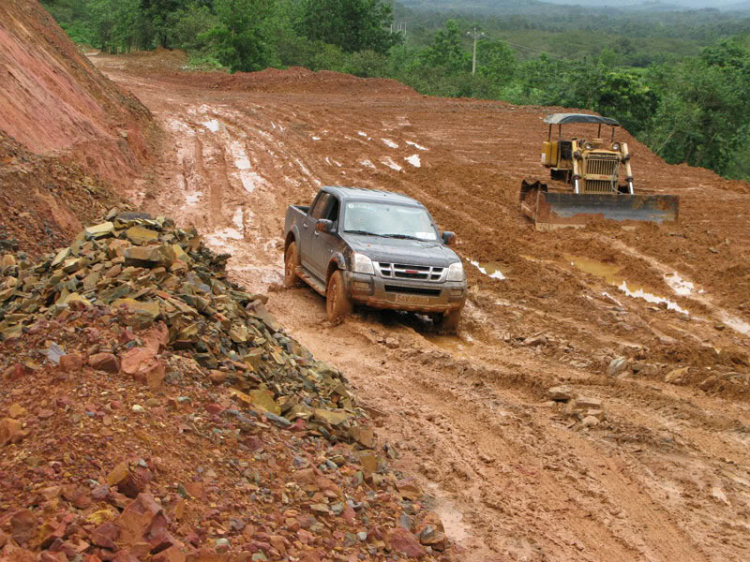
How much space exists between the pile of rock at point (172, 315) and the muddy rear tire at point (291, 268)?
3.67 m

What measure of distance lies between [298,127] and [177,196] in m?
11.2

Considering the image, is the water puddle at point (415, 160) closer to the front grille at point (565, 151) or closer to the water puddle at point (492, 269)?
the front grille at point (565, 151)

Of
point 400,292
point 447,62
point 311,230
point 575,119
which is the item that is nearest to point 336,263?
point 400,292

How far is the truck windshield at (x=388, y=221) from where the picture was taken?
12211 mm

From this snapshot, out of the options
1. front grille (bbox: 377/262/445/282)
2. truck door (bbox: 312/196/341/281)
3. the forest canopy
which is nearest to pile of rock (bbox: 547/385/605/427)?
front grille (bbox: 377/262/445/282)

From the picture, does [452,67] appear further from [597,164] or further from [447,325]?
[447,325]

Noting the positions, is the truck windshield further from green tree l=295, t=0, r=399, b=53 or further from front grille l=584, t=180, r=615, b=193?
green tree l=295, t=0, r=399, b=53

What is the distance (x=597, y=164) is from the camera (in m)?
20.0

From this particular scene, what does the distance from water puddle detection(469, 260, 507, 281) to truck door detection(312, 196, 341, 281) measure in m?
3.46

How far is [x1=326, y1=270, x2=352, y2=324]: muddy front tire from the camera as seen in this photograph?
444 inches

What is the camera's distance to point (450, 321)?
38.2 ft

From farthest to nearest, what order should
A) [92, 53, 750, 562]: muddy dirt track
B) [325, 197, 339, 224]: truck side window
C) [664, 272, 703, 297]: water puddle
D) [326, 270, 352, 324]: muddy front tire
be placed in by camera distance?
1. [664, 272, 703, 297]: water puddle
2. [325, 197, 339, 224]: truck side window
3. [326, 270, 352, 324]: muddy front tire
4. [92, 53, 750, 562]: muddy dirt track

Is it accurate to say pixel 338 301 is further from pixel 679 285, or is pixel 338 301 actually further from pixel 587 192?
A: pixel 587 192

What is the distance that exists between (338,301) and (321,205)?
7.64ft
